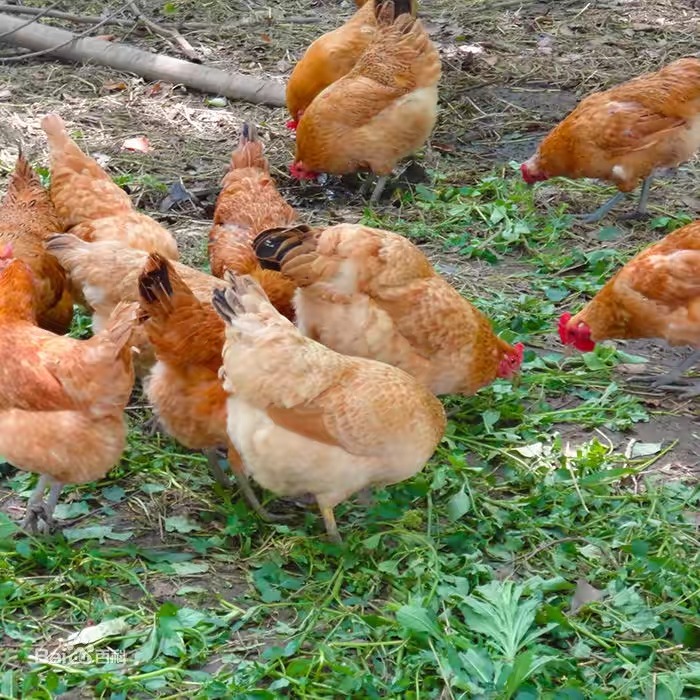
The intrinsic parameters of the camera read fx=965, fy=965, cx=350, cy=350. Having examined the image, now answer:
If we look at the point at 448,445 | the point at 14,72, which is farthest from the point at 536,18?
the point at 448,445

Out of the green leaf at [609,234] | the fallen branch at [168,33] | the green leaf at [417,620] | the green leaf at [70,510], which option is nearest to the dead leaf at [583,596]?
the green leaf at [417,620]

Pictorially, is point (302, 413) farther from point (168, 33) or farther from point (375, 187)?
point (168, 33)

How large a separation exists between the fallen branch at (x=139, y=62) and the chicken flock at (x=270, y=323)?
2772 millimetres

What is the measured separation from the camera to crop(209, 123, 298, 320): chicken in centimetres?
536

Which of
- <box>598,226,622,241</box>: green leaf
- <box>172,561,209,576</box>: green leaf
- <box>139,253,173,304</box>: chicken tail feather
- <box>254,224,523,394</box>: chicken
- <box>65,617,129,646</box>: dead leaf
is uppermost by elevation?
<box>139,253,173,304</box>: chicken tail feather

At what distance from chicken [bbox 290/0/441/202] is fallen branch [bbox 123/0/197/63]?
2.65 metres

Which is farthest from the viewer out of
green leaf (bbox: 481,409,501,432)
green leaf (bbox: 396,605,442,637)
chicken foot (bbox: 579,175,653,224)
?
chicken foot (bbox: 579,175,653,224)

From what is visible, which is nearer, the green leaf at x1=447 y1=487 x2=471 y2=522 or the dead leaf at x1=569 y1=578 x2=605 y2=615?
the dead leaf at x1=569 y1=578 x2=605 y2=615

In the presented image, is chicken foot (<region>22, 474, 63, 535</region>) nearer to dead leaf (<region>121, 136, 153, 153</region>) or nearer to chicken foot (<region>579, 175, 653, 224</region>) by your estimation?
dead leaf (<region>121, 136, 153, 153</region>)

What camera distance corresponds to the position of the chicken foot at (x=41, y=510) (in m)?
4.35

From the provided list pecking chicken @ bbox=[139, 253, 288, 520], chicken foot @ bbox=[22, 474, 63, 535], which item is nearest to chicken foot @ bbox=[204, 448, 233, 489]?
pecking chicken @ bbox=[139, 253, 288, 520]

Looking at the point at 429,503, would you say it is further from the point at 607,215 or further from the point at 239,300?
the point at 607,215

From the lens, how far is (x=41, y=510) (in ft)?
14.3

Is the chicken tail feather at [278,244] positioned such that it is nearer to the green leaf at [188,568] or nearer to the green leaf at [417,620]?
the green leaf at [188,568]
